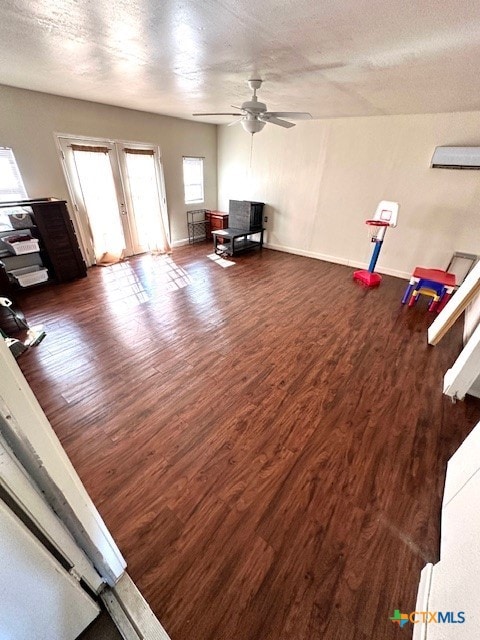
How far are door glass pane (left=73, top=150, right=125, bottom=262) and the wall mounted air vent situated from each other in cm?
516

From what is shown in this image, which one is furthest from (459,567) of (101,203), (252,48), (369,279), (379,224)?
(101,203)

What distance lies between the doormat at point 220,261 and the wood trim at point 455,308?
3422 millimetres

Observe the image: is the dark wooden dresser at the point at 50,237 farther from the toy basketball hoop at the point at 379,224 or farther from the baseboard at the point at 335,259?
the toy basketball hoop at the point at 379,224

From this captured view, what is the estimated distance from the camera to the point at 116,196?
4.65 meters

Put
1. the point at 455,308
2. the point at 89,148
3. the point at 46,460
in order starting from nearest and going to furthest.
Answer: the point at 46,460, the point at 455,308, the point at 89,148

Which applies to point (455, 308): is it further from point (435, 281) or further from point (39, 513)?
point (39, 513)

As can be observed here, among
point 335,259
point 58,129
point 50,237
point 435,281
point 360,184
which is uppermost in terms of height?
point 58,129

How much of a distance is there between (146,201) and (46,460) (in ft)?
17.5

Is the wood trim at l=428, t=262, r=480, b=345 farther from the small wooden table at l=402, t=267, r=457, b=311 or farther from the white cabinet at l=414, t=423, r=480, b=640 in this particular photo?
the white cabinet at l=414, t=423, r=480, b=640

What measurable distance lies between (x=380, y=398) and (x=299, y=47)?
2735 mm

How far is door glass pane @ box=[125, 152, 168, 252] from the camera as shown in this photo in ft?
15.8

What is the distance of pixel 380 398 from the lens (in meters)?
2.21

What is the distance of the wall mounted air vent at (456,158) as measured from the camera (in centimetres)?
350

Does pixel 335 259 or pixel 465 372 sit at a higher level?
pixel 465 372
